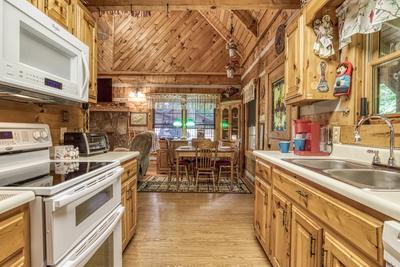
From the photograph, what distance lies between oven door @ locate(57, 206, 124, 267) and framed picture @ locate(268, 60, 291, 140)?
93.3 inches

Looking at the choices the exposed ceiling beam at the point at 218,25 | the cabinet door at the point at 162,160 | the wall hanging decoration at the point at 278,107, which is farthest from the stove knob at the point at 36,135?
the exposed ceiling beam at the point at 218,25

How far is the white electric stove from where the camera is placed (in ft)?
3.45

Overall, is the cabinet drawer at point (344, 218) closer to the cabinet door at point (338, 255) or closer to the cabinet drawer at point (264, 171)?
the cabinet door at point (338, 255)

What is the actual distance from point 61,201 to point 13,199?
7.7 inches

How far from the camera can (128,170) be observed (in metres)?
2.44

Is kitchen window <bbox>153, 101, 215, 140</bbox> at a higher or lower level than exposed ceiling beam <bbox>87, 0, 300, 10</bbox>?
lower

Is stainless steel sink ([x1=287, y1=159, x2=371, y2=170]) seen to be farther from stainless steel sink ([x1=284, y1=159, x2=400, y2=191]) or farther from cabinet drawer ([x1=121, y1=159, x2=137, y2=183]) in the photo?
cabinet drawer ([x1=121, y1=159, x2=137, y2=183])

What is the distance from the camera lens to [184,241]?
107 inches

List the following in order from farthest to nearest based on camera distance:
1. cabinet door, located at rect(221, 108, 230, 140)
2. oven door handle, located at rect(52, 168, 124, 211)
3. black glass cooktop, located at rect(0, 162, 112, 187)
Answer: cabinet door, located at rect(221, 108, 230, 140), black glass cooktop, located at rect(0, 162, 112, 187), oven door handle, located at rect(52, 168, 124, 211)

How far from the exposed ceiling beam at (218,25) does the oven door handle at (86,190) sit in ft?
19.5

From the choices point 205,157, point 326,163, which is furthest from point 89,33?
point 205,157

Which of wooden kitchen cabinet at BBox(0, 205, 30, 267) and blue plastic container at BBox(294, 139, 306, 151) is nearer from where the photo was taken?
wooden kitchen cabinet at BBox(0, 205, 30, 267)

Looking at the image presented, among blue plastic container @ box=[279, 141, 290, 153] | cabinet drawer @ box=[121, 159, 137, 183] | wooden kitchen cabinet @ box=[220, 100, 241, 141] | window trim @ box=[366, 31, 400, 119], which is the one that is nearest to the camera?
window trim @ box=[366, 31, 400, 119]

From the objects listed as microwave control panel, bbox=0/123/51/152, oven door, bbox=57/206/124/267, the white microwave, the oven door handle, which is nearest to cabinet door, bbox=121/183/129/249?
oven door, bbox=57/206/124/267
